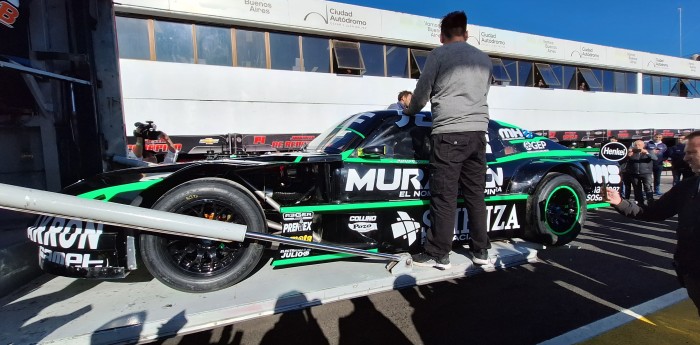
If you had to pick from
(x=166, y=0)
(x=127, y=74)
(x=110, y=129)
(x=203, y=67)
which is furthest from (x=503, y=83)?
(x=110, y=129)

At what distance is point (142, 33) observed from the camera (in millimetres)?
8406

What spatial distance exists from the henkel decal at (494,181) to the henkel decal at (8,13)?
3.84 metres

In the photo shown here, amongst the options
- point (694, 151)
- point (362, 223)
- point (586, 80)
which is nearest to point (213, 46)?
point (362, 223)

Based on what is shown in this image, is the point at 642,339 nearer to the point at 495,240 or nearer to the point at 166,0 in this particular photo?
the point at 495,240

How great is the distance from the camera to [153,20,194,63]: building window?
8.59 metres

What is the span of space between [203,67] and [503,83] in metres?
10.5

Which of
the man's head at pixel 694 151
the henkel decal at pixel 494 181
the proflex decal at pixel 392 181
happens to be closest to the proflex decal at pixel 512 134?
the henkel decal at pixel 494 181

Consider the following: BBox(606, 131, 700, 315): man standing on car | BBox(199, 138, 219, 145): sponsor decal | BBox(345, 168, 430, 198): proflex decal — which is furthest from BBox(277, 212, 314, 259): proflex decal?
BBox(199, 138, 219, 145): sponsor decal

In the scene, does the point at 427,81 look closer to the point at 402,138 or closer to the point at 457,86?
the point at 457,86

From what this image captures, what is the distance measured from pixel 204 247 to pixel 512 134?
9.88ft

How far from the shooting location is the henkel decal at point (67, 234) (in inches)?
75.7

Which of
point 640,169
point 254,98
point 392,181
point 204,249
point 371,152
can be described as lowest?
point 640,169

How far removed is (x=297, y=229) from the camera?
2365 mm

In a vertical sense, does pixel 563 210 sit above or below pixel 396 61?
below
